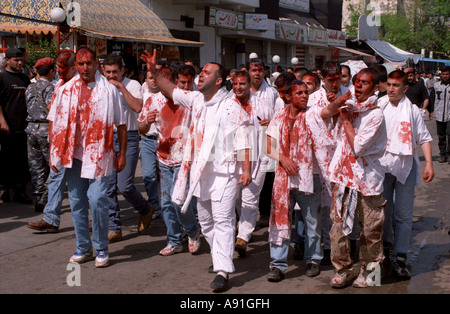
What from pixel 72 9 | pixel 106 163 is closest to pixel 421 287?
pixel 106 163

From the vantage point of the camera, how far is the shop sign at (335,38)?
119 ft

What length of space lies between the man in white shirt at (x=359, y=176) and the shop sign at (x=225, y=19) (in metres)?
17.9

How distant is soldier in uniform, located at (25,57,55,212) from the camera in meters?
8.22

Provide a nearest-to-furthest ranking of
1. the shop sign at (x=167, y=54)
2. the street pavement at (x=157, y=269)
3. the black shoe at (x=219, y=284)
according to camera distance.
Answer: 1. the black shoe at (x=219, y=284)
2. the street pavement at (x=157, y=269)
3. the shop sign at (x=167, y=54)

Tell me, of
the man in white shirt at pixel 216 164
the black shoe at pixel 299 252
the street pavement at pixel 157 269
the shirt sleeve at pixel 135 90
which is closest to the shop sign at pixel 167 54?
the street pavement at pixel 157 269

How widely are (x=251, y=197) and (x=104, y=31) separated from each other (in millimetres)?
10516

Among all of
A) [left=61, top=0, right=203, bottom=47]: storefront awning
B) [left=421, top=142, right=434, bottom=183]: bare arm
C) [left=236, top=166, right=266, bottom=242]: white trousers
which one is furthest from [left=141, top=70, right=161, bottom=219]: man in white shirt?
[left=61, top=0, right=203, bottom=47]: storefront awning

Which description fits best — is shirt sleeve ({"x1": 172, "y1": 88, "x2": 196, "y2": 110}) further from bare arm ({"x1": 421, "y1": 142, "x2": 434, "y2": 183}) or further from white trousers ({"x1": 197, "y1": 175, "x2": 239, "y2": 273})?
bare arm ({"x1": 421, "y1": 142, "x2": 434, "y2": 183})

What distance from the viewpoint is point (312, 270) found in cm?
552

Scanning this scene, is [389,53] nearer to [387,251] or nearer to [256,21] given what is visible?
[256,21]

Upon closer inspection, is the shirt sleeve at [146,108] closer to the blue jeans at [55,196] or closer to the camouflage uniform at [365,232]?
the blue jeans at [55,196]

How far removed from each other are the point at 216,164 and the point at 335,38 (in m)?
33.0

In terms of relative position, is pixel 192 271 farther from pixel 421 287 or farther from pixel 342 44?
pixel 342 44

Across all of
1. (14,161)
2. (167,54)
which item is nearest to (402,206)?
(14,161)
